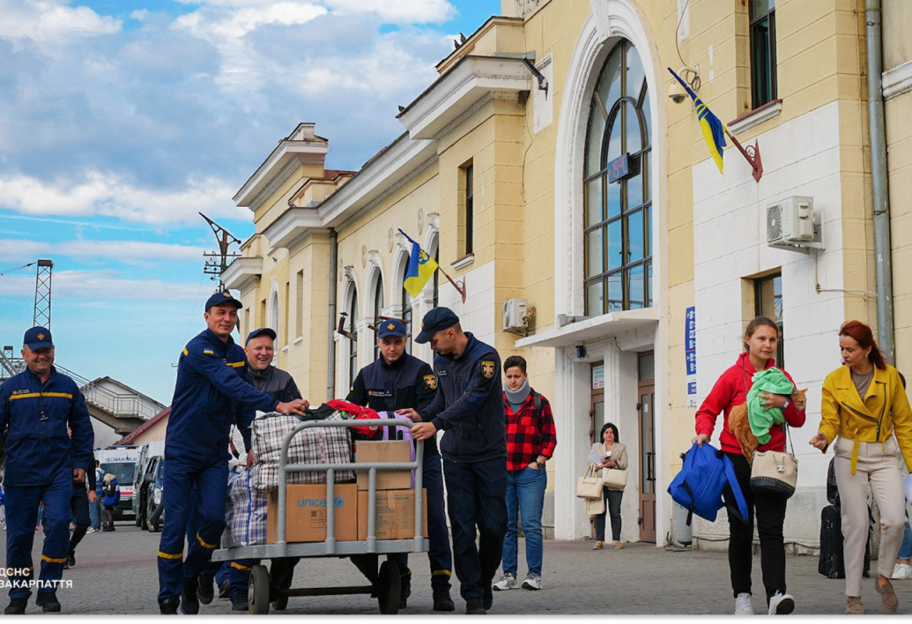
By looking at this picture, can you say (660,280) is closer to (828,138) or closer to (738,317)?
(738,317)

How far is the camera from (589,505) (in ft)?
61.5

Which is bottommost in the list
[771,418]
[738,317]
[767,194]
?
[771,418]

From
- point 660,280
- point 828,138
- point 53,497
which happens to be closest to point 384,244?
point 660,280

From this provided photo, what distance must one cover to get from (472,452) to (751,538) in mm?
1909

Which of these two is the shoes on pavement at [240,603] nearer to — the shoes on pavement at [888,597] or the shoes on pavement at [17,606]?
the shoes on pavement at [17,606]

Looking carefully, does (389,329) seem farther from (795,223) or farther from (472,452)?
(795,223)

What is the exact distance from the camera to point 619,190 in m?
20.8

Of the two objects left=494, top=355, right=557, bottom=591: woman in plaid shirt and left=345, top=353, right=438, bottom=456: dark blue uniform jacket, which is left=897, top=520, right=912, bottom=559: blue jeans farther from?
left=345, top=353, right=438, bottom=456: dark blue uniform jacket

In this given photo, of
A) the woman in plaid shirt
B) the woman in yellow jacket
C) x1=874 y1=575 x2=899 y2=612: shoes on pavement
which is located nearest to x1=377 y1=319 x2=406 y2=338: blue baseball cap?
the woman in plaid shirt

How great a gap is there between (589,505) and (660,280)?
10.3 ft

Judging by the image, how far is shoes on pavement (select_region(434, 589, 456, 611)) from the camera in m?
9.69

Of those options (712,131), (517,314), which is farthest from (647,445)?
(712,131)

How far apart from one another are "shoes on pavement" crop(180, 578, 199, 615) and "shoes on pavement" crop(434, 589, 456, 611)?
1.63m

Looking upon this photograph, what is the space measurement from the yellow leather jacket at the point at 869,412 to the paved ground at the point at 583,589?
1.14 metres
